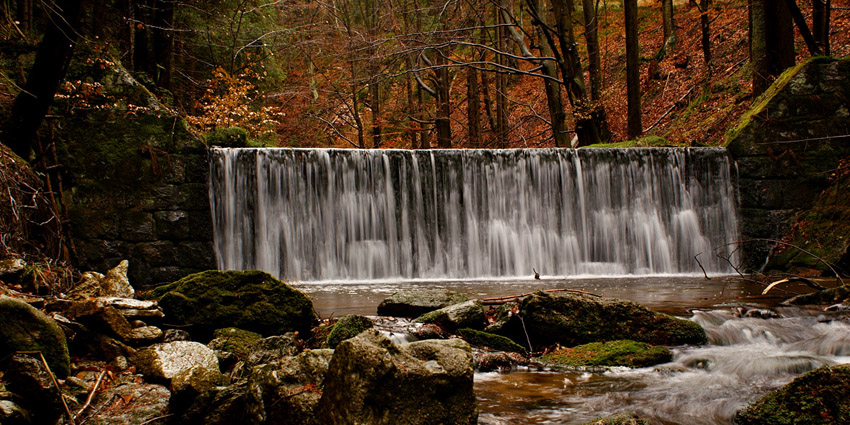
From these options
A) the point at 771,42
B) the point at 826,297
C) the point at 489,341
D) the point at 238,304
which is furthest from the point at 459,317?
the point at 771,42

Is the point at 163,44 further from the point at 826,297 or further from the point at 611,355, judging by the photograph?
the point at 826,297

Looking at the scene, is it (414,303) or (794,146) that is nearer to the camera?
(414,303)

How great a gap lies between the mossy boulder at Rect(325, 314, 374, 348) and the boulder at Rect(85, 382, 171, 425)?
136cm

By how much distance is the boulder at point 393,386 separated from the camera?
8.99 feet

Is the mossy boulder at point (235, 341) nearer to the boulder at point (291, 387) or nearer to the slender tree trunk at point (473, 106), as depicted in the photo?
the boulder at point (291, 387)

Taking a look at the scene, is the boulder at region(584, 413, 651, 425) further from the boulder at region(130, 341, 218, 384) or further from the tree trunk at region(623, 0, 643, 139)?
the tree trunk at region(623, 0, 643, 139)

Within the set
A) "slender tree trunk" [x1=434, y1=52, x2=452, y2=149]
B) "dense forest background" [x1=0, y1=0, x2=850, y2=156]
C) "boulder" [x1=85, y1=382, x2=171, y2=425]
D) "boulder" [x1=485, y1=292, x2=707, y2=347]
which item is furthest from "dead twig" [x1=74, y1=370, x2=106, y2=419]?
"slender tree trunk" [x1=434, y1=52, x2=452, y2=149]

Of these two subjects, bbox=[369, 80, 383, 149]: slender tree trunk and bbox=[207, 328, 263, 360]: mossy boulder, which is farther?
bbox=[369, 80, 383, 149]: slender tree trunk

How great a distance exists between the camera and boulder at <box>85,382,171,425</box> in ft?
10.2

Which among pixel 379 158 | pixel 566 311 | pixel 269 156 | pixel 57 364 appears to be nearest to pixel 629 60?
pixel 379 158

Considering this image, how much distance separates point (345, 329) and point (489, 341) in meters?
1.38

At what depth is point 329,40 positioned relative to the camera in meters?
19.5

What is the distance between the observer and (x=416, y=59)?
1811 cm

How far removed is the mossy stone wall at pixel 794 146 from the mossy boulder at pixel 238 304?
29.2 ft
